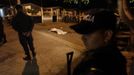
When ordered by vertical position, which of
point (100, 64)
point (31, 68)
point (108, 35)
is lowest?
point (31, 68)

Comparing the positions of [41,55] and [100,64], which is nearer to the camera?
[100,64]

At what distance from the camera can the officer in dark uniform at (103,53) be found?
206 centimetres

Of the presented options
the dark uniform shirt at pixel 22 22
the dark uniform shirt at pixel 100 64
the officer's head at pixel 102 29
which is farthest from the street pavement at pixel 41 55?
the dark uniform shirt at pixel 100 64

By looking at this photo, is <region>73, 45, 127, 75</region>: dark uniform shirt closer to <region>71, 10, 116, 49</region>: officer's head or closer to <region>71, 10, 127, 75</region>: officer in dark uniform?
<region>71, 10, 127, 75</region>: officer in dark uniform

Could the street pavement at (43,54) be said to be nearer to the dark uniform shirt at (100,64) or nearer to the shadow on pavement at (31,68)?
the shadow on pavement at (31,68)

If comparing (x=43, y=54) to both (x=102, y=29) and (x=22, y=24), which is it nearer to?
(x=22, y=24)

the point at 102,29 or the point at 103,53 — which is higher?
the point at 102,29

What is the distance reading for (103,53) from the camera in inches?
84.4

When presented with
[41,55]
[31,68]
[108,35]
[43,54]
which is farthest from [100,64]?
[43,54]

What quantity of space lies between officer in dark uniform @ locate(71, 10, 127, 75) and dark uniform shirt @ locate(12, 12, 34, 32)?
607 centimetres

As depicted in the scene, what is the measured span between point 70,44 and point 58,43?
717mm

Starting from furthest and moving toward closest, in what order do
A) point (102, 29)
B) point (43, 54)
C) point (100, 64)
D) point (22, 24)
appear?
point (43, 54)
point (22, 24)
point (102, 29)
point (100, 64)

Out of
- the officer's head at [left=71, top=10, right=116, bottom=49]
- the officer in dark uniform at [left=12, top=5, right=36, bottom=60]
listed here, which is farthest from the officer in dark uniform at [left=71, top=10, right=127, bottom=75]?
the officer in dark uniform at [left=12, top=5, right=36, bottom=60]

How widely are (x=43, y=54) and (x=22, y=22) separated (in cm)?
187
